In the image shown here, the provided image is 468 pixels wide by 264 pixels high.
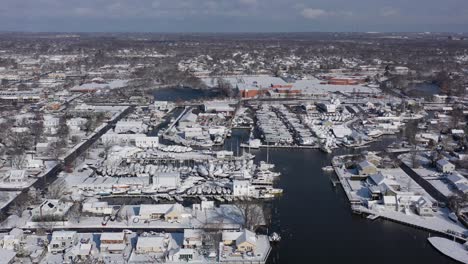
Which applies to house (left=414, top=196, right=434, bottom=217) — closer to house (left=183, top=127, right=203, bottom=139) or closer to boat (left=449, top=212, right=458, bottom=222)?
boat (left=449, top=212, right=458, bottom=222)

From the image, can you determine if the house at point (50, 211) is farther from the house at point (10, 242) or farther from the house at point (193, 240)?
the house at point (193, 240)

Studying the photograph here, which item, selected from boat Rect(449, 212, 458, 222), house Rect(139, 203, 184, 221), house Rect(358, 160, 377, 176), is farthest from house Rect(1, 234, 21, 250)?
boat Rect(449, 212, 458, 222)

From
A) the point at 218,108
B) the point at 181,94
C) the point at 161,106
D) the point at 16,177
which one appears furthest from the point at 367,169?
the point at 181,94

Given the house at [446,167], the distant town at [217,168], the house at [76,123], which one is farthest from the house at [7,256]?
the house at [446,167]

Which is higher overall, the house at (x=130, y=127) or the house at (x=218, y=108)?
the house at (x=218, y=108)

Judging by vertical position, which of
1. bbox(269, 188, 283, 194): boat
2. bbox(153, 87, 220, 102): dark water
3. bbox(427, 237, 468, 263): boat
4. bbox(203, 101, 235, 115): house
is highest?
bbox(203, 101, 235, 115): house

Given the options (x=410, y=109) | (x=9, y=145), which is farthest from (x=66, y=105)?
(x=410, y=109)
